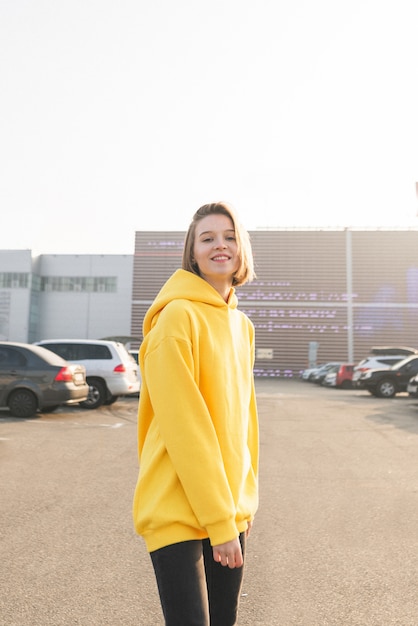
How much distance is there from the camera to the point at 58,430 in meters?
9.88

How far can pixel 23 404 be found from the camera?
11.5 m

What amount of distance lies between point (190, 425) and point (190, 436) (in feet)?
0.10

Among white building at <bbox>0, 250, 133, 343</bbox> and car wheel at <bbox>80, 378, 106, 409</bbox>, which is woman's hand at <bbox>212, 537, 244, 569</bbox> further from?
white building at <bbox>0, 250, 133, 343</bbox>

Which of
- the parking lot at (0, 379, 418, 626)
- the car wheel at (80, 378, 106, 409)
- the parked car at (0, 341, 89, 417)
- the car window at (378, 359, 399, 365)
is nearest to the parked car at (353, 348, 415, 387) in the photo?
the car window at (378, 359, 399, 365)

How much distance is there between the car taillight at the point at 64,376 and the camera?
37.9 ft

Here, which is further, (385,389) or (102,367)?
(385,389)

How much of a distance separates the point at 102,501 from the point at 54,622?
242 centimetres

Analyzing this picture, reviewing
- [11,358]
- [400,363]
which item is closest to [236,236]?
[11,358]

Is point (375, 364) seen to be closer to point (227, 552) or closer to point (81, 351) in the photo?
point (81, 351)

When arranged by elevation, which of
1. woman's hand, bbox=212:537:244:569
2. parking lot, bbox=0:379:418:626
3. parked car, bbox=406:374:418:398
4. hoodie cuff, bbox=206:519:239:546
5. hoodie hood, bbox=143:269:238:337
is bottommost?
parking lot, bbox=0:379:418:626

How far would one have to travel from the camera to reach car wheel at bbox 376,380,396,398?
68.4 feet

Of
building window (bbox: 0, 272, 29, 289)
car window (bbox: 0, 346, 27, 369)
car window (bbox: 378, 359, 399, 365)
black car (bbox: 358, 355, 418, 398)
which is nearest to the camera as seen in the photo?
car window (bbox: 0, 346, 27, 369)

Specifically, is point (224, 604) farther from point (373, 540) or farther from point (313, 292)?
point (313, 292)

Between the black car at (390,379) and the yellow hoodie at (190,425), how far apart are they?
65.5 feet
